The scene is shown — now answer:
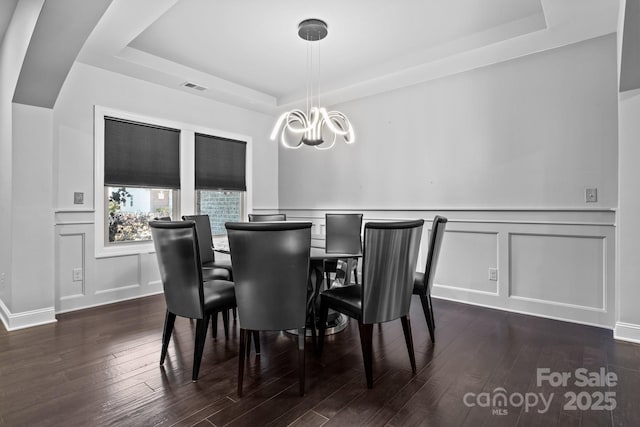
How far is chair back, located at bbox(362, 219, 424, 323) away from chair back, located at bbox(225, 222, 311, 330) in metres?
0.35

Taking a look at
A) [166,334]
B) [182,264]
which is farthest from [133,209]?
[182,264]

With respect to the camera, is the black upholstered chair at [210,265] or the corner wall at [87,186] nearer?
the black upholstered chair at [210,265]

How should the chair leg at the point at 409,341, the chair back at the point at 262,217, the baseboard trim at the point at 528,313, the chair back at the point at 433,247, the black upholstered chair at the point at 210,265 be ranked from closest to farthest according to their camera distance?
the chair leg at the point at 409,341, the chair back at the point at 433,247, the black upholstered chair at the point at 210,265, the baseboard trim at the point at 528,313, the chair back at the point at 262,217

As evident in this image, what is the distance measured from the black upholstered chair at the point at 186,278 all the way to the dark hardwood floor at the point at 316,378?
0.35m

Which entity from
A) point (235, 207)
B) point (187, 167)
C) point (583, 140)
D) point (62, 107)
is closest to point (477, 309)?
point (583, 140)

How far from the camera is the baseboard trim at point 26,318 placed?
2.84 metres

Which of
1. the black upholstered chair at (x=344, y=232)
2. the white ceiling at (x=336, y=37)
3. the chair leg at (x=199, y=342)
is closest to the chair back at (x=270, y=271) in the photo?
the chair leg at (x=199, y=342)

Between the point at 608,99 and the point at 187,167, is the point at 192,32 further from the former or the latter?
the point at 608,99

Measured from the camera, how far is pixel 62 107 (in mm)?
3283

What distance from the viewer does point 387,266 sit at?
1927mm

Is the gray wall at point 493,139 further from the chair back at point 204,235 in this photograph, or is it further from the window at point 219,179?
the chair back at point 204,235

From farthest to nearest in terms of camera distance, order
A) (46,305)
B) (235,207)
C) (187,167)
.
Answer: (235,207) < (187,167) < (46,305)

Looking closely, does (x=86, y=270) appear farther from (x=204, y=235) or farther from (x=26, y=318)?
(x=204, y=235)

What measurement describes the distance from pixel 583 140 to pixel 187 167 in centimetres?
430
